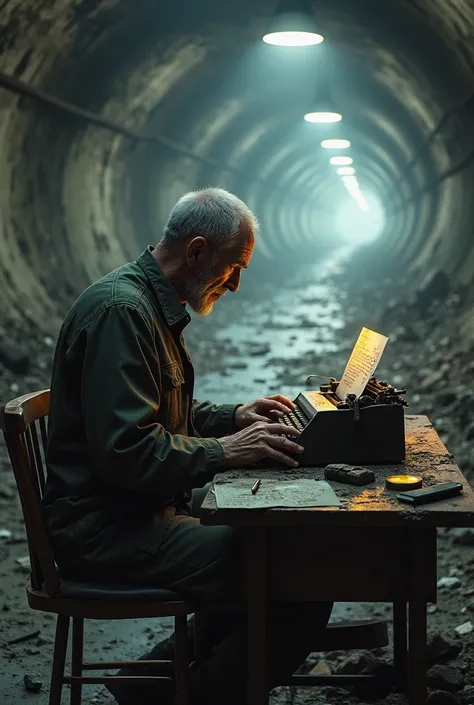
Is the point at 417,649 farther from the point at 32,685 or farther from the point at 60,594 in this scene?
the point at 32,685

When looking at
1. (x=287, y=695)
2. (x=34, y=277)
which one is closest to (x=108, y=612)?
(x=287, y=695)

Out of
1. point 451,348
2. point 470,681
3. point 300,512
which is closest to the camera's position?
point 300,512

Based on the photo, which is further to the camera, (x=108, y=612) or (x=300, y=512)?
(x=108, y=612)

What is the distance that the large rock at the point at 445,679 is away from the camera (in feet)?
12.3

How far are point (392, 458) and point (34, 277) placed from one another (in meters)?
8.74

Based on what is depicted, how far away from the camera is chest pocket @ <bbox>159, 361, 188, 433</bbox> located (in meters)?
3.27

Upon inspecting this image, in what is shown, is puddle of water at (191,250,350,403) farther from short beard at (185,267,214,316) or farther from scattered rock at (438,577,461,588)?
short beard at (185,267,214,316)

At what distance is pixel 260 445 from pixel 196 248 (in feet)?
2.30

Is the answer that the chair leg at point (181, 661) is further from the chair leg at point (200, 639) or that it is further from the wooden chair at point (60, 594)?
the chair leg at point (200, 639)

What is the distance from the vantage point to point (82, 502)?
3.07m

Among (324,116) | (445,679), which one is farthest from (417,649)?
(324,116)

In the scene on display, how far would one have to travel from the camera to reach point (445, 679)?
3.77 metres

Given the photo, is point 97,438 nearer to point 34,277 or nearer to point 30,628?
point 30,628

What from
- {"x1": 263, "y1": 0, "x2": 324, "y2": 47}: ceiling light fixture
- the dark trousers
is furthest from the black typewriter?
{"x1": 263, "y1": 0, "x2": 324, "y2": 47}: ceiling light fixture
